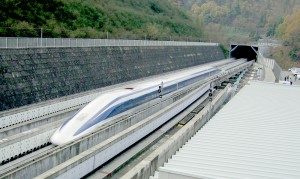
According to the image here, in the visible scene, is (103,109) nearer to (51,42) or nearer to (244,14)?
(51,42)

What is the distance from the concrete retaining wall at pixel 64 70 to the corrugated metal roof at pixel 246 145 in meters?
10.3

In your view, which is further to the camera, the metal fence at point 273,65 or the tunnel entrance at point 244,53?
the tunnel entrance at point 244,53

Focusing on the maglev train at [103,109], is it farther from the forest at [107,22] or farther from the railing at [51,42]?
the forest at [107,22]

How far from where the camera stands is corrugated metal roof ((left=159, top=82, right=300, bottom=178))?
33.0 ft

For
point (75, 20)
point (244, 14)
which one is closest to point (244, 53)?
point (75, 20)

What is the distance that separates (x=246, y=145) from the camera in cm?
1297

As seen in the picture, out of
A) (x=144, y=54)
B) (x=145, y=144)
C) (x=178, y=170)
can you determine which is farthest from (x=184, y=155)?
(x=144, y=54)

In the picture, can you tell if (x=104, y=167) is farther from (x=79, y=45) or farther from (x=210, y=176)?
(x=79, y=45)

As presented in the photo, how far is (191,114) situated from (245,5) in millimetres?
151316

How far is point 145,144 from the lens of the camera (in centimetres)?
1856

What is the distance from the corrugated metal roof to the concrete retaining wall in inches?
406

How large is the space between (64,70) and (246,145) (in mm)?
14106

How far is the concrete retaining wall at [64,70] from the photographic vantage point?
61.2 feet

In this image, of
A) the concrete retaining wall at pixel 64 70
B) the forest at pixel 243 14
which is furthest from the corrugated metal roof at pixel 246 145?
the forest at pixel 243 14
